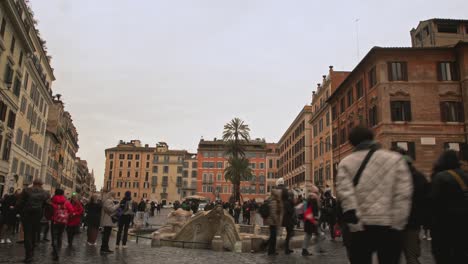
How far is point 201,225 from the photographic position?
14.5 meters

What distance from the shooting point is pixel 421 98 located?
3050 centimetres

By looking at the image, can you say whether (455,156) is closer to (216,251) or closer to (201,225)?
(216,251)

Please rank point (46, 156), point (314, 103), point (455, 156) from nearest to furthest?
point (455, 156)
point (46, 156)
point (314, 103)

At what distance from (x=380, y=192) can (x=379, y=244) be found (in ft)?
1.63

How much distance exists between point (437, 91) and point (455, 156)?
2887 cm

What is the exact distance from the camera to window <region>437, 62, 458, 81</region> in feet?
101

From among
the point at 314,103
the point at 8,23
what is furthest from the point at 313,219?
the point at 314,103

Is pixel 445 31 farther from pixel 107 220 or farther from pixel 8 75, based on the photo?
pixel 8 75

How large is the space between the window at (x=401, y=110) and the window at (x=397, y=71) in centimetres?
206

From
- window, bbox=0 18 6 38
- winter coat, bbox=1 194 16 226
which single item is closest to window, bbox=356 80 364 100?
winter coat, bbox=1 194 16 226

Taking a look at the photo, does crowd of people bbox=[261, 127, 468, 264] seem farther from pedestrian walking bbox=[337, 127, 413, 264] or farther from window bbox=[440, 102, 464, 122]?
window bbox=[440, 102, 464, 122]

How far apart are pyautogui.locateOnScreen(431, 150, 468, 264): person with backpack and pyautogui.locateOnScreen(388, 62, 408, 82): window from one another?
28607 millimetres

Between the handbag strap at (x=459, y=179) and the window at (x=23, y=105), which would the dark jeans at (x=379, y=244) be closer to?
the handbag strap at (x=459, y=179)

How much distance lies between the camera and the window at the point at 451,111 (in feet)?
98.6
